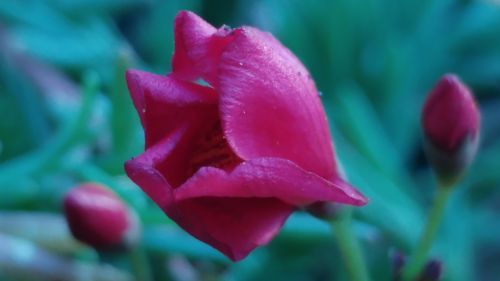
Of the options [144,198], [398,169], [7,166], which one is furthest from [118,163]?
[398,169]

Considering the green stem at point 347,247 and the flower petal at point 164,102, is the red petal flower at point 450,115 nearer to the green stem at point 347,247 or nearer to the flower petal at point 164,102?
the green stem at point 347,247

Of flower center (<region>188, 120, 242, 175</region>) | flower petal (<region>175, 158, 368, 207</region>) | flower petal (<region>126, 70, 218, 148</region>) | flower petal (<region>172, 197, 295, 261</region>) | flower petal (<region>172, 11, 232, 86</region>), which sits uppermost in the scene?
flower petal (<region>172, 11, 232, 86</region>)

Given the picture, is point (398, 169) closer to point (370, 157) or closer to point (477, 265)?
point (370, 157)

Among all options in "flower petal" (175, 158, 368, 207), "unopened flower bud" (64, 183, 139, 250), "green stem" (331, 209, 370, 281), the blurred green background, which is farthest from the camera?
the blurred green background

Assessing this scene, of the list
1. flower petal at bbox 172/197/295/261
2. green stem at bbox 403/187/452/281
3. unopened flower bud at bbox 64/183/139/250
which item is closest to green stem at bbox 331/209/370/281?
green stem at bbox 403/187/452/281

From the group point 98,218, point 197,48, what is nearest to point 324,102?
point 98,218

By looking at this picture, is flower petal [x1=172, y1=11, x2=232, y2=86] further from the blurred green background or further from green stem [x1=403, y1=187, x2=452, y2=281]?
the blurred green background

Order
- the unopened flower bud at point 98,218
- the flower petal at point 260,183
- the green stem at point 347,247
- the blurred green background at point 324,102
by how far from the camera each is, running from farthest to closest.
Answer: the blurred green background at point 324,102
the unopened flower bud at point 98,218
the green stem at point 347,247
the flower petal at point 260,183

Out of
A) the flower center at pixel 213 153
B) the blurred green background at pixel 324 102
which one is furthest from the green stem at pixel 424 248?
the flower center at pixel 213 153

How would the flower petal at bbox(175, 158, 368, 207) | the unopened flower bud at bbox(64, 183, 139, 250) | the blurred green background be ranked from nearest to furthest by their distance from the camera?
the flower petal at bbox(175, 158, 368, 207)
the unopened flower bud at bbox(64, 183, 139, 250)
the blurred green background
